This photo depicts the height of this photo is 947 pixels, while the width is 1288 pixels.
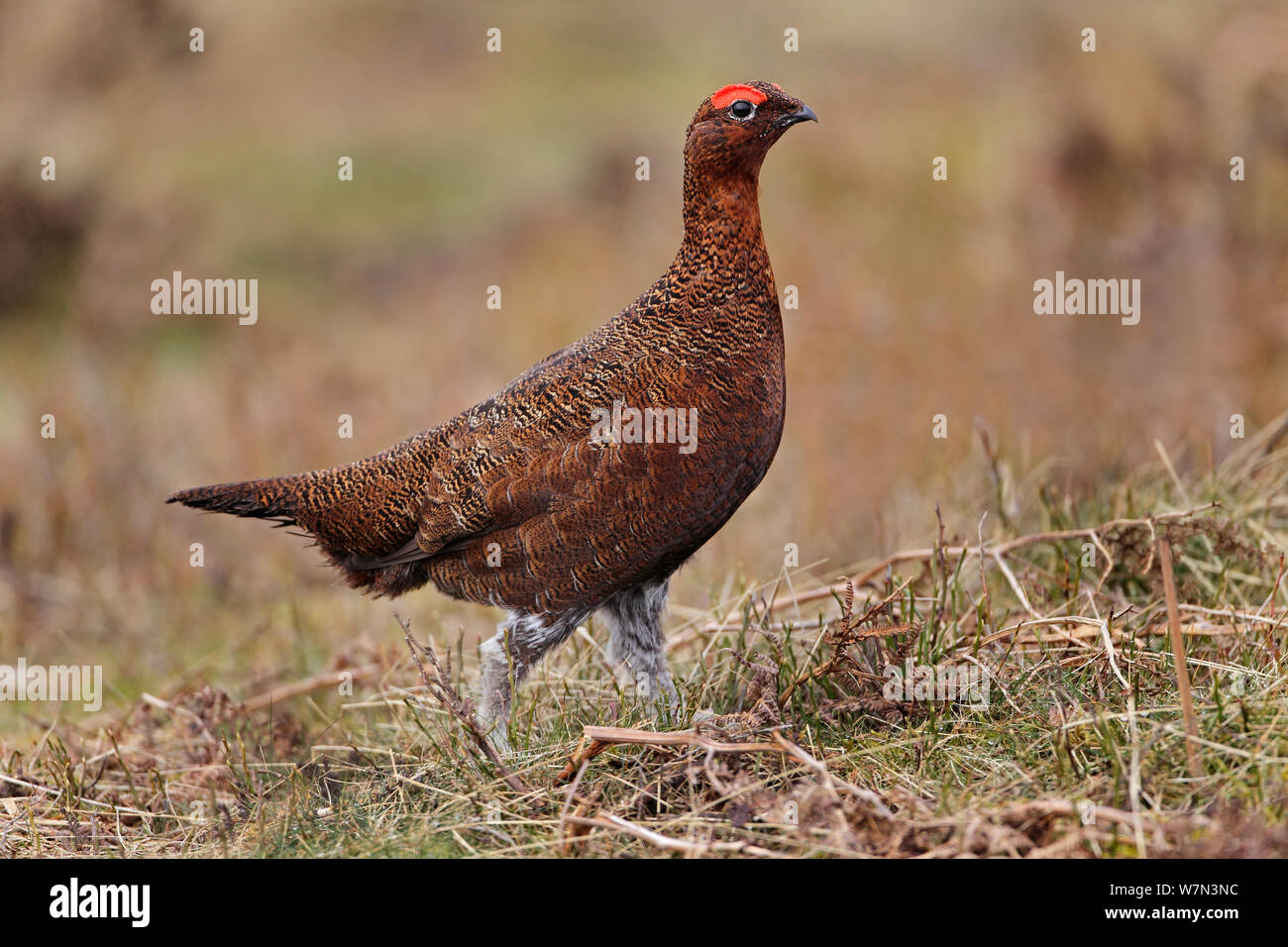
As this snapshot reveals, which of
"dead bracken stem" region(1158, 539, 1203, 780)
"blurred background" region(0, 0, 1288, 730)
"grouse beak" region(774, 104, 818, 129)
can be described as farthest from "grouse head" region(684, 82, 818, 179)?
"blurred background" region(0, 0, 1288, 730)

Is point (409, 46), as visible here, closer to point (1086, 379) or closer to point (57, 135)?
point (57, 135)

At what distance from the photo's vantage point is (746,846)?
349 centimetres

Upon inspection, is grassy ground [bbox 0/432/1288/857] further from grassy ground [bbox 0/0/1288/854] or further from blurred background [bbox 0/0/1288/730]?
blurred background [bbox 0/0/1288/730]

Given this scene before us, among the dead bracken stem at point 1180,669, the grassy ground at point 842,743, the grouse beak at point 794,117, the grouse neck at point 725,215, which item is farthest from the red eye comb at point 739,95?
the dead bracken stem at point 1180,669

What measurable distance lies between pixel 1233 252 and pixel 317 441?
7.14 meters

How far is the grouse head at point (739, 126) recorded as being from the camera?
4336 millimetres

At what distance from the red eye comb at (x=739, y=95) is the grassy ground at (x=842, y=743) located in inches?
72.6

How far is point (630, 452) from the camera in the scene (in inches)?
168

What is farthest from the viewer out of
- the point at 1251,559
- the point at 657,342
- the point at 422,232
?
the point at 422,232

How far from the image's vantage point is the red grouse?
4277 millimetres

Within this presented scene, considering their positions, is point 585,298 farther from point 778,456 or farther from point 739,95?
point 739,95
